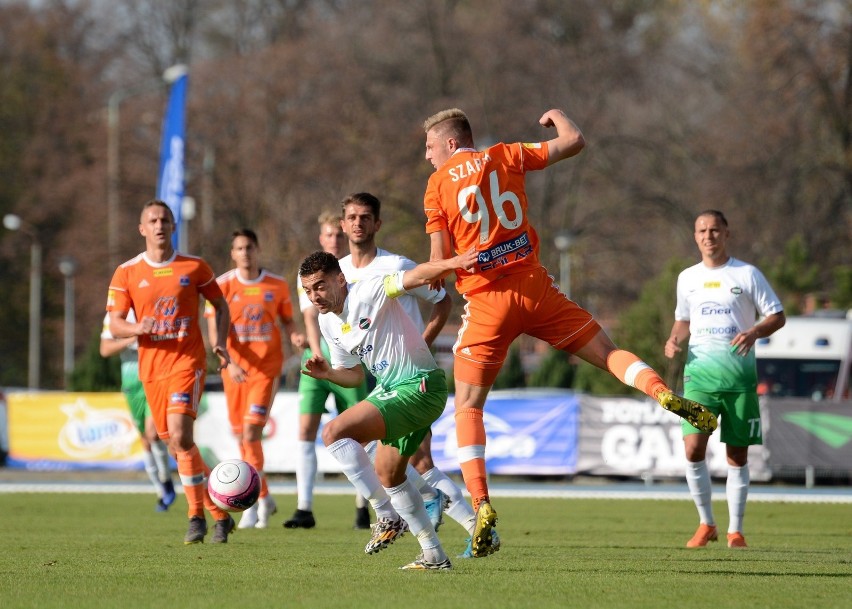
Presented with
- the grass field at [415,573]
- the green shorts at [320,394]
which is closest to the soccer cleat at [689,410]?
→ the grass field at [415,573]

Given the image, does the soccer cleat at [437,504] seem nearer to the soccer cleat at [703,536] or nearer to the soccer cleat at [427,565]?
the soccer cleat at [427,565]

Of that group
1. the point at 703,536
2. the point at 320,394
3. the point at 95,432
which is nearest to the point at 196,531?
the point at 320,394

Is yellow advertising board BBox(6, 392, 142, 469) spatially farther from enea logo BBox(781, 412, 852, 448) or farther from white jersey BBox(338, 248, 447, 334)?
white jersey BBox(338, 248, 447, 334)

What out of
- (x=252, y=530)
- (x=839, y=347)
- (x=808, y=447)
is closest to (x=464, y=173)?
(x=252, y=530)

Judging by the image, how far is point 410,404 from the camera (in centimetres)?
852

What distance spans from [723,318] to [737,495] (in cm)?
144

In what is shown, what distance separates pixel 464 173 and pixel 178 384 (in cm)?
344

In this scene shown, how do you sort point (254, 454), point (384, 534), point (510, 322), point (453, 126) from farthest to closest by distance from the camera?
1. point (254, 454)
2. point (453, 126)
3. point (510, 322)
4. point (384, 534)

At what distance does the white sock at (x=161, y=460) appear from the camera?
50.2 feet

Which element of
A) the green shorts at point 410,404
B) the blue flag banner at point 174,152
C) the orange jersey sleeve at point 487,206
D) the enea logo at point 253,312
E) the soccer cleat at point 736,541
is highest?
the blue flag banner at point 174,152

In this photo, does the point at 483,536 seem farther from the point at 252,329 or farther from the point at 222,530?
the point at 252,329

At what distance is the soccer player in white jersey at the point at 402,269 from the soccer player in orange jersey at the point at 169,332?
1385 millimetres

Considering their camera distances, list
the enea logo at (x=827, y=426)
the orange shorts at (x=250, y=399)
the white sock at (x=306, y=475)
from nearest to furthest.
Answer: the white sock at (x=306, y=475) < the orange shorts at (x=250, y=399) < the enea logo at (x=827, y=426)

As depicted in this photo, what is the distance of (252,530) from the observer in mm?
12484
